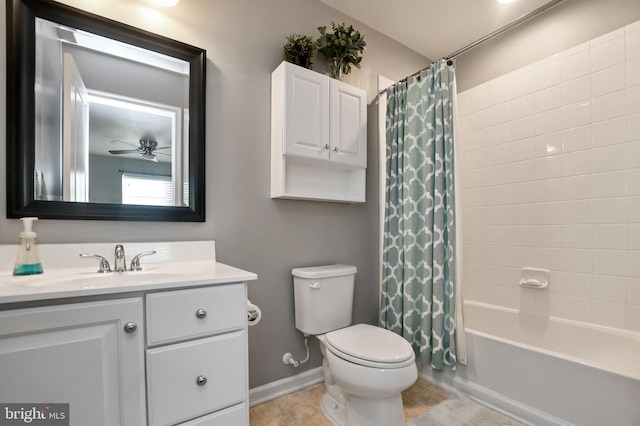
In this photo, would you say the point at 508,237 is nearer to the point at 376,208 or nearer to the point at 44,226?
the point at 376,208

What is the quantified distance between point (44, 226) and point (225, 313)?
85cm

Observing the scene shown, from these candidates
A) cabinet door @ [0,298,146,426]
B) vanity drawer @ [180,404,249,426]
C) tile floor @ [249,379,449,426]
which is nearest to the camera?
cabinet door @ [0,298,146,426]

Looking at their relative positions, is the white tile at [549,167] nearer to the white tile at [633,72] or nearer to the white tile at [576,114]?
the white tile at [576,114]

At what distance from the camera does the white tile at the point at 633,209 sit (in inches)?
65.8

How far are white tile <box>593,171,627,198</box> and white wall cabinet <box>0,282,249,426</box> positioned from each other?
83.3 inches

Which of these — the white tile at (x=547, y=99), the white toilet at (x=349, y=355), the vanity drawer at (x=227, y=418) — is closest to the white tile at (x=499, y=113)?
the white tile at (x=547, y=99)

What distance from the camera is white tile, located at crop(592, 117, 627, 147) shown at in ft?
5.70

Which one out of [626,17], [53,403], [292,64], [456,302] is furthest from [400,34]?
[53,403]

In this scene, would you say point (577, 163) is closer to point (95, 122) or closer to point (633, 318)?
point (633, 318)

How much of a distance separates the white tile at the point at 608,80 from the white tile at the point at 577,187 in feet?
1.67

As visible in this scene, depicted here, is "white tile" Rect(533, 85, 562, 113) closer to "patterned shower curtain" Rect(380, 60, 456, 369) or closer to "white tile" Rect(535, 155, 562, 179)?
"white tile" Rect(535, 155, 562, 179)

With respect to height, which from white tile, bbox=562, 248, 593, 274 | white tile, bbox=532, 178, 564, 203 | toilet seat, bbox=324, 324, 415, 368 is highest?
white tile, bbox=532, 178, 564, 203

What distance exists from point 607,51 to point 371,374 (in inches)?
90.3

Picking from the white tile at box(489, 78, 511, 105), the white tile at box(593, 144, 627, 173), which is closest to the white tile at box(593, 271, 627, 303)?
the white tile at box(593, 144, 627, 173)
